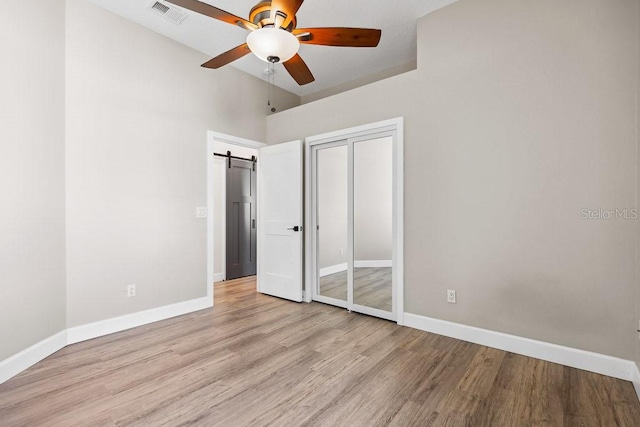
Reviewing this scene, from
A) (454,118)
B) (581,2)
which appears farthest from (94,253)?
(581,2)

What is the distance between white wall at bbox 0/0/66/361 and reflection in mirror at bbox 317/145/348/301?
2607 millimetres

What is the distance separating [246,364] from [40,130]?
2.45m

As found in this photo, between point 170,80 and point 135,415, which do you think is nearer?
point 135,415

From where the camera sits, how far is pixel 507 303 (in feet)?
8.25

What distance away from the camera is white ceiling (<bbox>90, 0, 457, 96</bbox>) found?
284 cm

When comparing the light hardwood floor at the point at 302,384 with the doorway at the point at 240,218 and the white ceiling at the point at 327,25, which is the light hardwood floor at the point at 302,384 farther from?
the white ceiling at the point at 327,25

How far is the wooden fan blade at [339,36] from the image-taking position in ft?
6.69

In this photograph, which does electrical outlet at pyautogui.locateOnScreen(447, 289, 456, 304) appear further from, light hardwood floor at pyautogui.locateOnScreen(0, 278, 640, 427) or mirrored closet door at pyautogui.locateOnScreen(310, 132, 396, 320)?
mirrored closet door at pyautogui.locateOnScreen(310, 132, 396, 320)

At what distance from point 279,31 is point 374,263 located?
245cm

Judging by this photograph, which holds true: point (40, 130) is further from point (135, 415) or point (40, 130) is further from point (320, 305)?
point (320, 305)

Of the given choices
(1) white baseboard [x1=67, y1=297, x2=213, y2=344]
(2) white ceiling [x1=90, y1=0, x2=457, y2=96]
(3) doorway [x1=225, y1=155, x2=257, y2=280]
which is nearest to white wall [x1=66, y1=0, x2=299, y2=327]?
(1) white baseboard [x1=67, y1=297, x2=213, y2=344]

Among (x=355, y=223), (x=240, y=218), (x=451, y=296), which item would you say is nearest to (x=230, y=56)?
(x=355, y=223)

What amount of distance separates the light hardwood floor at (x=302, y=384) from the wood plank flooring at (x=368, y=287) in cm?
42

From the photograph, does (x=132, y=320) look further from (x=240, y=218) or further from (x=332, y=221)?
(x=240, y=218)
